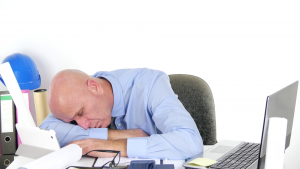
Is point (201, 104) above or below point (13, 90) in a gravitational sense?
below

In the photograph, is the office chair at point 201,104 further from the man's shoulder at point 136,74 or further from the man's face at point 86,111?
the man's face at point 86,111

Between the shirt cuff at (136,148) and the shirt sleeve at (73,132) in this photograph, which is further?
the shirt sleeve at (73,132)

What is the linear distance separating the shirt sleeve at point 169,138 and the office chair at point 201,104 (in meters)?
0.36

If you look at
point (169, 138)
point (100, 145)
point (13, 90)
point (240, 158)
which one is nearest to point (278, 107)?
point (240, 158)

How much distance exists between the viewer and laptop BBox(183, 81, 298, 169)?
2.86 feet

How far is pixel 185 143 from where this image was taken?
1.18 m

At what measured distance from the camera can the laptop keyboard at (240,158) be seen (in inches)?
40.7

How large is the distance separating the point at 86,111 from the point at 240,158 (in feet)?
2.10

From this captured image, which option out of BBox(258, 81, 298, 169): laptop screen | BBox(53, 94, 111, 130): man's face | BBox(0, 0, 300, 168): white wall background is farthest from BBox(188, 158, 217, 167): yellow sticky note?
BBox(0, 0, 300, 168): white wall background

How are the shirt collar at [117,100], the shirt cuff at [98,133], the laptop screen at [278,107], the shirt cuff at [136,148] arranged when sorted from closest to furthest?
the laptop screen at [278,107] < the shirt cuff at [136,148] < the shirt cuff at [98,133] < the shirt collar at [117,100]

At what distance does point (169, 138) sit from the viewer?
1.19 meters

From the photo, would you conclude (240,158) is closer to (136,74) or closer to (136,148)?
(136,148)

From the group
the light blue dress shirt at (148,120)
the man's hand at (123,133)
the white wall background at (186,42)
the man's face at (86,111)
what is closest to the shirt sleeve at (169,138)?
the light blue dress shirt at (148,120)

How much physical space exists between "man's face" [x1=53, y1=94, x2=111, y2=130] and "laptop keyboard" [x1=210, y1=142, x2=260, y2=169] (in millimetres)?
548
